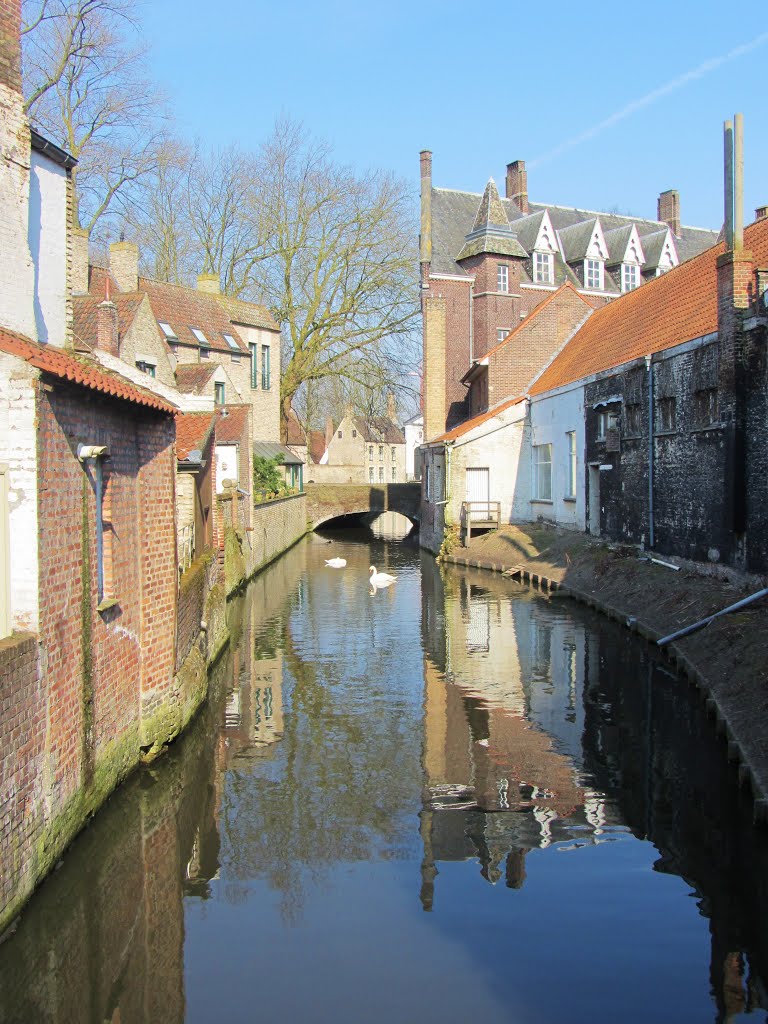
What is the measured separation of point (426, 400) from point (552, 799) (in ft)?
103

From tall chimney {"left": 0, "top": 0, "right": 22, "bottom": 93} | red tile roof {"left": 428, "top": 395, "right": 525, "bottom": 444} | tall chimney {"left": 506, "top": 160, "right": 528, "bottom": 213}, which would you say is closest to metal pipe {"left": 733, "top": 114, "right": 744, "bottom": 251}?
tall chimney {"left": 0, "top": 0, "right": 22, "bottom": 93}

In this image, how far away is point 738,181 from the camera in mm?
16422

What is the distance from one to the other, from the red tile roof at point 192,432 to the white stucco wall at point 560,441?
38.0 ft

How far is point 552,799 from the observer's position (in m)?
9.32

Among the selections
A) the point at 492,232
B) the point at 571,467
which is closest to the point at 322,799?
the point at 571,467

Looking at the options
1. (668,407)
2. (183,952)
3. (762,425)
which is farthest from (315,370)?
(183,952)

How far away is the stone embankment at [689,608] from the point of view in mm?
9930

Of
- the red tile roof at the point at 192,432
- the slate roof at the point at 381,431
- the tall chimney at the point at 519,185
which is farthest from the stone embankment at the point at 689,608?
the slate roof at the point at 381,431

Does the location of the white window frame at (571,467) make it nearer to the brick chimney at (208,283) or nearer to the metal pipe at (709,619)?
the metal pipe at (709,619)

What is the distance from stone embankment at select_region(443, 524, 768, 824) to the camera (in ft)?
32.6

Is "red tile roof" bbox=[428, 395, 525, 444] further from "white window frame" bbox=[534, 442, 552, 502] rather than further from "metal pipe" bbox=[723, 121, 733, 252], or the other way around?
"metal pipe" bbox=[723, 121, 733, 252]

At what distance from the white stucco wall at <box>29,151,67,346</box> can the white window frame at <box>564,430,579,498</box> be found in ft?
63.9

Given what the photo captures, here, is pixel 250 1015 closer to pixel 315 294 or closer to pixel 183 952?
pixel 183 952

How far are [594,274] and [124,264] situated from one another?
73.0 feet
